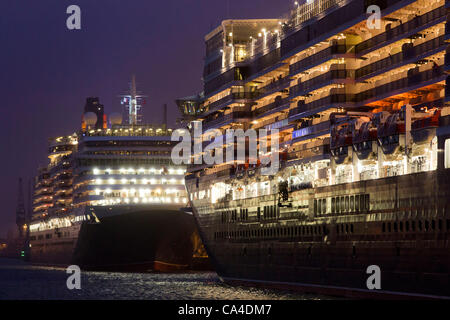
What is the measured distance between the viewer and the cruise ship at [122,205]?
86.3 metres

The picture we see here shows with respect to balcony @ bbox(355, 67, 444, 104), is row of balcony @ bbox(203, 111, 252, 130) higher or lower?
higher

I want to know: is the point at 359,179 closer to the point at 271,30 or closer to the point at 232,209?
the point at 232,209

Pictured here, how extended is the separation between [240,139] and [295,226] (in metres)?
15.2

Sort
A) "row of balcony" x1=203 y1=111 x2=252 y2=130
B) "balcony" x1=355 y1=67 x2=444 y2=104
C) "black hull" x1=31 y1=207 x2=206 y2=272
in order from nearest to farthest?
"balcony" x1=355 y1=67 x2=444 y2=104, "row of balcony" x1=203 y1=111 x2=252 y2=130, "black hull" x1=31 y1=207 x2=206 y2=272

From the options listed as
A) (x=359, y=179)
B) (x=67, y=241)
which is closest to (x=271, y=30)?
(x=359, y=179)

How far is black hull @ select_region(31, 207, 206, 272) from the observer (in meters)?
85.6

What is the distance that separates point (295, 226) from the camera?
1928 inches

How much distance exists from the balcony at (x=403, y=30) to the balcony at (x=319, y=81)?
1395mm

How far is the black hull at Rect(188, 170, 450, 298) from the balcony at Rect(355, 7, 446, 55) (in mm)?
7539

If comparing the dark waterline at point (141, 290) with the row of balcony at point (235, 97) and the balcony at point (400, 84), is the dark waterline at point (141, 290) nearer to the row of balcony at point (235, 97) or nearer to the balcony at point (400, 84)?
the balcony at point (400, 84)

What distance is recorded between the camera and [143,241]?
86375 mm

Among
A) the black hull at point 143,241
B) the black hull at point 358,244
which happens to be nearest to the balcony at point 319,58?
the black hull at point 358,244

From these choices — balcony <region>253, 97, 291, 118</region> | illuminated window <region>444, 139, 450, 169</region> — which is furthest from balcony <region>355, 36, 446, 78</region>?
balcony <region>253, 97, 291, 118</region>

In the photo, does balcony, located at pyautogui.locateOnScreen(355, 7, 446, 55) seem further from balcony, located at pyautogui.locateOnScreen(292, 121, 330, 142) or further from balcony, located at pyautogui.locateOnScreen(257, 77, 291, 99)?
balcony, located at pyautogui.locateOnScreen(257, 77, 291, 99)
